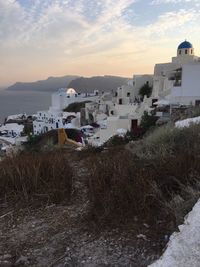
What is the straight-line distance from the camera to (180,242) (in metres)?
2.04

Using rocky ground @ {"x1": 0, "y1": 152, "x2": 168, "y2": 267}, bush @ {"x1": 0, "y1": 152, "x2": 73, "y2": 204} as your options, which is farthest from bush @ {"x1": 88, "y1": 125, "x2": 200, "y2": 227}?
bush @ {"x1": 0, "y1": 152, "x2": 73, "y2": 204}

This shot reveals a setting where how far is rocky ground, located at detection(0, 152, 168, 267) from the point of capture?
2395 millimetres

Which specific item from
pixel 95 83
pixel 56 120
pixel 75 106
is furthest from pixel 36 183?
pixel 95 83

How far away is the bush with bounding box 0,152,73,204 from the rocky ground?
0.26 metres

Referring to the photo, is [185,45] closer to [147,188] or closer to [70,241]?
[147,188]

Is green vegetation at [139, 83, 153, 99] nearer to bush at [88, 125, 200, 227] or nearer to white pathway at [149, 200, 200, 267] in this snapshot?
bush at [88, 125, 200, 227]

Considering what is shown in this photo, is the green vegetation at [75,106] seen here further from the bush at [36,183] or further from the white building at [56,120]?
the bush at [36,183]

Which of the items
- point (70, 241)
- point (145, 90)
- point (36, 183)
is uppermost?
point (145, 90)

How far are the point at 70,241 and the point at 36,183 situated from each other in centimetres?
129

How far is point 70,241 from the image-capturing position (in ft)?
8.91

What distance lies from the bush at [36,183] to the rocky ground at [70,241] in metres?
0.26

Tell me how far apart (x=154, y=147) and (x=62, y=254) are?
2607mm

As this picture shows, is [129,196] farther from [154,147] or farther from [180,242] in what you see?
[154,147]

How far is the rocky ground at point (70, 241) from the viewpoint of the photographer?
7.86 feet
